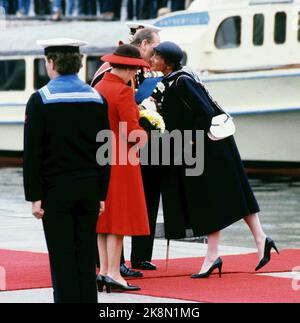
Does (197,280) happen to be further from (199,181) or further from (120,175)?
(120,175)

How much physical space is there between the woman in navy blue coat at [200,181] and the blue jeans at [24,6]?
67.6ft

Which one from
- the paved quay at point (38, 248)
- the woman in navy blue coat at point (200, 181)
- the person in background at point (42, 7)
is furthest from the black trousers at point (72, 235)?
the person in background at point (42, 7)

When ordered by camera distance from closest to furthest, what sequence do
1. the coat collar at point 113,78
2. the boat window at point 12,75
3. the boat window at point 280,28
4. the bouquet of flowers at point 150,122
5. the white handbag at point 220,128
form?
the coat collar at point 113,78, the bouquet of flowers at point 150,122, the white handbag at point 220,128, the boat window at point 280,28, the boat window at point 12,75

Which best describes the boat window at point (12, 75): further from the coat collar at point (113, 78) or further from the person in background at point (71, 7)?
the coat collar at point (113, 78)

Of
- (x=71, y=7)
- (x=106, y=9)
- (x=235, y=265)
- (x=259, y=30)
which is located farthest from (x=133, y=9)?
(x=235, y=265)

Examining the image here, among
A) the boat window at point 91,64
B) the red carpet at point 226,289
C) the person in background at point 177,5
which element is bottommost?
the boat window at point 91,64

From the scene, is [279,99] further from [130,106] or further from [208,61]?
[130,106]

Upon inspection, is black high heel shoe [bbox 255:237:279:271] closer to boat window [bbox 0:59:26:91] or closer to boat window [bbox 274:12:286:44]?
boat window [bbox 274:12:286:44]

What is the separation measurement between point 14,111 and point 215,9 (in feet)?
15.9

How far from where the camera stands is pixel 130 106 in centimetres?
944

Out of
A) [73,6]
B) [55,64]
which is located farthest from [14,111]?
[55,64]

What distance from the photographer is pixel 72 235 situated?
7.56 meters

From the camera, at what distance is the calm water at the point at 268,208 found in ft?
45.8

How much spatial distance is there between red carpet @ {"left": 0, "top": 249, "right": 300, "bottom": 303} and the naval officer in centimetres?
157
